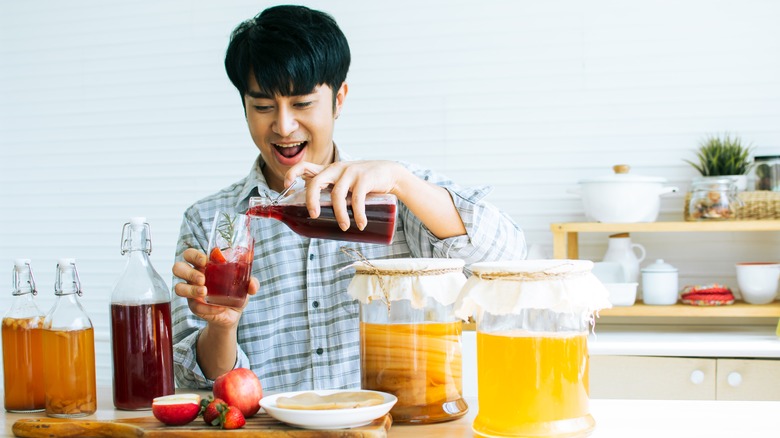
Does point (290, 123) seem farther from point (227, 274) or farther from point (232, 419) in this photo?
point (232, 419)

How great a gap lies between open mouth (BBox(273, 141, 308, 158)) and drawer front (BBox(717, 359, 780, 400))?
179 centimetres

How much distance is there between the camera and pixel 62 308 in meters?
1.35

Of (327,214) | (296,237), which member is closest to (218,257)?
(327,214)

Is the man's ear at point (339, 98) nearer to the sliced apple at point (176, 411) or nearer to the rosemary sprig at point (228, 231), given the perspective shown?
the rosemary sprig at point (228, 231)

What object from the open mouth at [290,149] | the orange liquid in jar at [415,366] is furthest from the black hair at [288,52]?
the orange liquid in jar at [415,366]

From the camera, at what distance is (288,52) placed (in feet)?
5.80

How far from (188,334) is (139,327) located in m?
0.47

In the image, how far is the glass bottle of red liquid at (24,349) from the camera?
1407mm

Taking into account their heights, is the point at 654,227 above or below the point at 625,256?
above

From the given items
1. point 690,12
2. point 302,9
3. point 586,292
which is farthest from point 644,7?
point 586,292

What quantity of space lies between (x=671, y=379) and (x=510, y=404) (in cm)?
192

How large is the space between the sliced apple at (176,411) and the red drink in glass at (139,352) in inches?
7.2

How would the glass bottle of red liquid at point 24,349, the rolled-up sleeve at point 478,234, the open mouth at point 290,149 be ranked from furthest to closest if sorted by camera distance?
the open mouth at point 290,149, the rolled-up sleeve at point 478,234, the glass bottle of red liquid at point 24,349

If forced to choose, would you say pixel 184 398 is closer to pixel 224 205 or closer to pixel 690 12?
pixel 224 205
